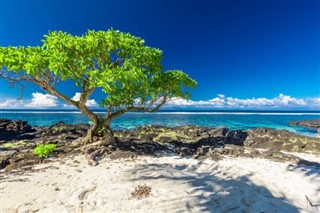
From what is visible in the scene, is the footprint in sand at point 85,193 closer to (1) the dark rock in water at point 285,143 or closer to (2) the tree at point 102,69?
(2) the tree at point 102,69

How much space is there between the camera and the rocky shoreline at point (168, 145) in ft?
36.7

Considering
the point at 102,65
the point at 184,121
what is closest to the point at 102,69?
the point at 102,65

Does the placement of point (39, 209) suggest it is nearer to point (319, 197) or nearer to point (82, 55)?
point (82, 55)

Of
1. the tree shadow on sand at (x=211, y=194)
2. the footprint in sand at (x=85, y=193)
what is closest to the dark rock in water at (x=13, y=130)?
the footprint in sand at (x=85, y=193)

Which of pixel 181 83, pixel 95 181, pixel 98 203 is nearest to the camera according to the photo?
pixel 98 203

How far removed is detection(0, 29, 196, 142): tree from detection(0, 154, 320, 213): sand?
3169mm

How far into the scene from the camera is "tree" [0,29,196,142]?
9.00 m

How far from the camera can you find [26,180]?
777cm

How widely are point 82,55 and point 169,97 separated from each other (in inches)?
194

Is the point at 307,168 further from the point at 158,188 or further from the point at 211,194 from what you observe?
the point at 158,188

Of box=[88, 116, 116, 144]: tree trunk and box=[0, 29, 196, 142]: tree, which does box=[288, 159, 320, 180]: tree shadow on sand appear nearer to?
box=[0, 29, 196, 142]: tree

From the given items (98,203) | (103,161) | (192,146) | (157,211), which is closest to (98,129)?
(103,161)

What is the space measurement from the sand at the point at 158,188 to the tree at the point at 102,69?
3.17 metres

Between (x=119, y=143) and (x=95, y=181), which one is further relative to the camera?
(x=119, y=143)
